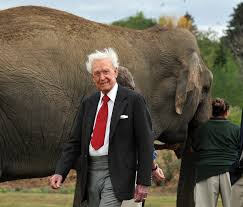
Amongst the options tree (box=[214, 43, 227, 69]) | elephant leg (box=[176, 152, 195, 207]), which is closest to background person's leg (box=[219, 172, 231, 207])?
elephant leg (box=[176, 152, 195, 207])

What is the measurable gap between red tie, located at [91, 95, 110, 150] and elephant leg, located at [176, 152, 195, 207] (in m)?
5.80

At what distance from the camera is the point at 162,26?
13570mm

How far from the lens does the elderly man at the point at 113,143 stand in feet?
Result: 25.8

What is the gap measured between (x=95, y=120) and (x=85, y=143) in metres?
Result: 0.21

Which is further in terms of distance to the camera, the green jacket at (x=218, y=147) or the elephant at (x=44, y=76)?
the green jacket at (x=218, y=147)

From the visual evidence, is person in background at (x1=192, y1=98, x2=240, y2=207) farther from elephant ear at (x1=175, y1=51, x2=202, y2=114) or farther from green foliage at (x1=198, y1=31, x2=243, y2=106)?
green foliage at (x1=198, y1=31, x2=243, y2=106)

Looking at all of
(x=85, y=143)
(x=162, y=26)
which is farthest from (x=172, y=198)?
(x=85, y=143)

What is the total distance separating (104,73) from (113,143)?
1.95ft

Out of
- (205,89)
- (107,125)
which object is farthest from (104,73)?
(205,89)

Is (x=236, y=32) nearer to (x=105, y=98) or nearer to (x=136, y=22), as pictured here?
Answer: (x=136, y=22)

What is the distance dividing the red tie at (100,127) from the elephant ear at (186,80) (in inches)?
199

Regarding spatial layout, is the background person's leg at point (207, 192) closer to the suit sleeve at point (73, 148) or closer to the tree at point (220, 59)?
the suit sleeve at point (73, 148)

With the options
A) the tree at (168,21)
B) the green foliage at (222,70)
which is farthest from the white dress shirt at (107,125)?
the green foliage at (222,70)

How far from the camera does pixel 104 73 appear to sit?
7.89m
